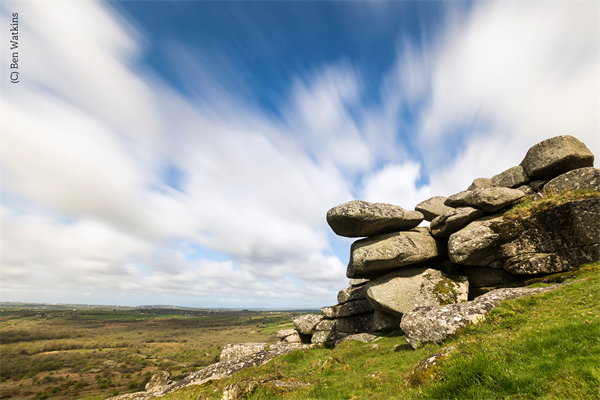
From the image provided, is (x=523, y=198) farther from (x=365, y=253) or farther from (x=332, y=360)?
(x=332, y=360)

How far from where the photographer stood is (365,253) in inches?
1002

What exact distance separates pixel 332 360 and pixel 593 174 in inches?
1013

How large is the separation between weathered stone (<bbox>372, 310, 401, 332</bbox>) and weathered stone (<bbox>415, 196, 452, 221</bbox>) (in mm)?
13507

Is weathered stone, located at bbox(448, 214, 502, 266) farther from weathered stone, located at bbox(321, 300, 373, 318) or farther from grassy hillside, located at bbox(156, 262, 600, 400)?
weathered stone, located at bbox(321, 300, 373, 318)

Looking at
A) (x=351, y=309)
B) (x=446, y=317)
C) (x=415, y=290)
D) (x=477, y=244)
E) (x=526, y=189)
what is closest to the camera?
(x=446, y=317)

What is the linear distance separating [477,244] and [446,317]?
11.1 m

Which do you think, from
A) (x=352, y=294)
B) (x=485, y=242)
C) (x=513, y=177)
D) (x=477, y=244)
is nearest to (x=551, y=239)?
(x=485, y=242)

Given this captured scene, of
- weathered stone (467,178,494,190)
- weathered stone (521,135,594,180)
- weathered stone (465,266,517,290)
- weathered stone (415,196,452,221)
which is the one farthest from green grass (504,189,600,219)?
weathered stone (415,196,452,221)

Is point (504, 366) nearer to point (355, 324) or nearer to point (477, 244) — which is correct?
point (477, 244)

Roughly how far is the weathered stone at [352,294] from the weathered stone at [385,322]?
395cm

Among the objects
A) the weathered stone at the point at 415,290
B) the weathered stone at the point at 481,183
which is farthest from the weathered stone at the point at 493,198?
the weathered stone at the point at 415,290

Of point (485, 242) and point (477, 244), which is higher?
point (485, 242)

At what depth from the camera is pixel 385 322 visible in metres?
24.2

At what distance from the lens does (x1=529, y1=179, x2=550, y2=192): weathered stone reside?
77.0 feet
